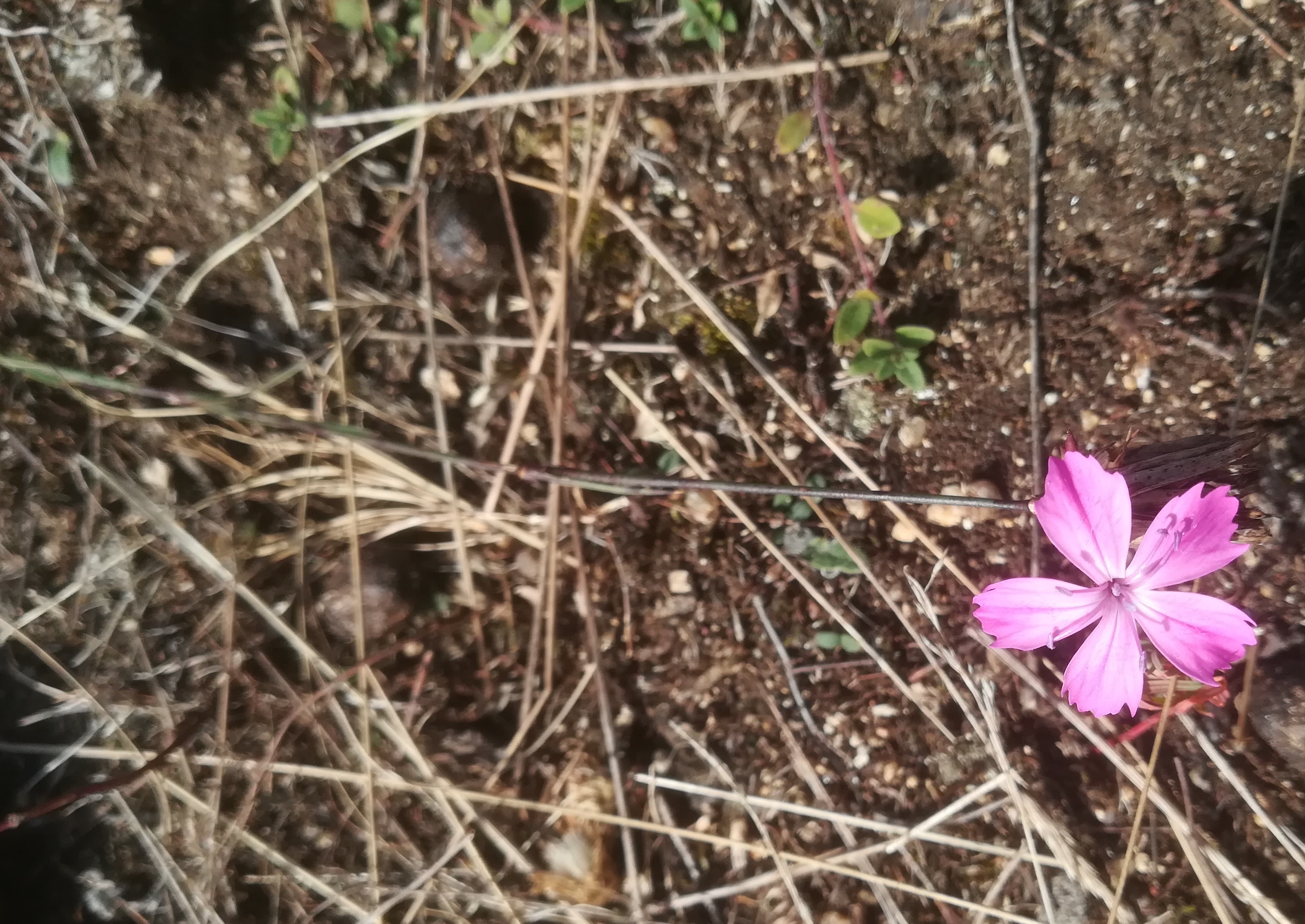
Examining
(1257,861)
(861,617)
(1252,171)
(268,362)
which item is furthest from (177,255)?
(1257,861)

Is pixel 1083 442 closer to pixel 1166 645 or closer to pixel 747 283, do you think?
pixel 1166 645

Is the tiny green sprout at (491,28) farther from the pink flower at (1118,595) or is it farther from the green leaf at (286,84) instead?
the pink flower at (1118,595)

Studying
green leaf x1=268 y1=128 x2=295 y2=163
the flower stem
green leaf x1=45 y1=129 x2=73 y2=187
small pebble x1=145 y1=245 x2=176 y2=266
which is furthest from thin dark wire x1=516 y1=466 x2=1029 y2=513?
green leaf x1=45 y1=129 x2=73 y2=187

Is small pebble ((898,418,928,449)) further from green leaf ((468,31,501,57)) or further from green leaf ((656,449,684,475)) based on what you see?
green leaf ((468,31,501,57))

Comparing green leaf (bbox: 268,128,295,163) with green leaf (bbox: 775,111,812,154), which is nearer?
green leaf (bbox: 775,111,812,154)

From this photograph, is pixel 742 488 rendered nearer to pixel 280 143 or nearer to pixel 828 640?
pixel 828 640

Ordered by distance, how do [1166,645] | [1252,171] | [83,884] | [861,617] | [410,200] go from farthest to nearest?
[83,884]
[410,200]
[861,617]
[1252,171]
[1166,645]
